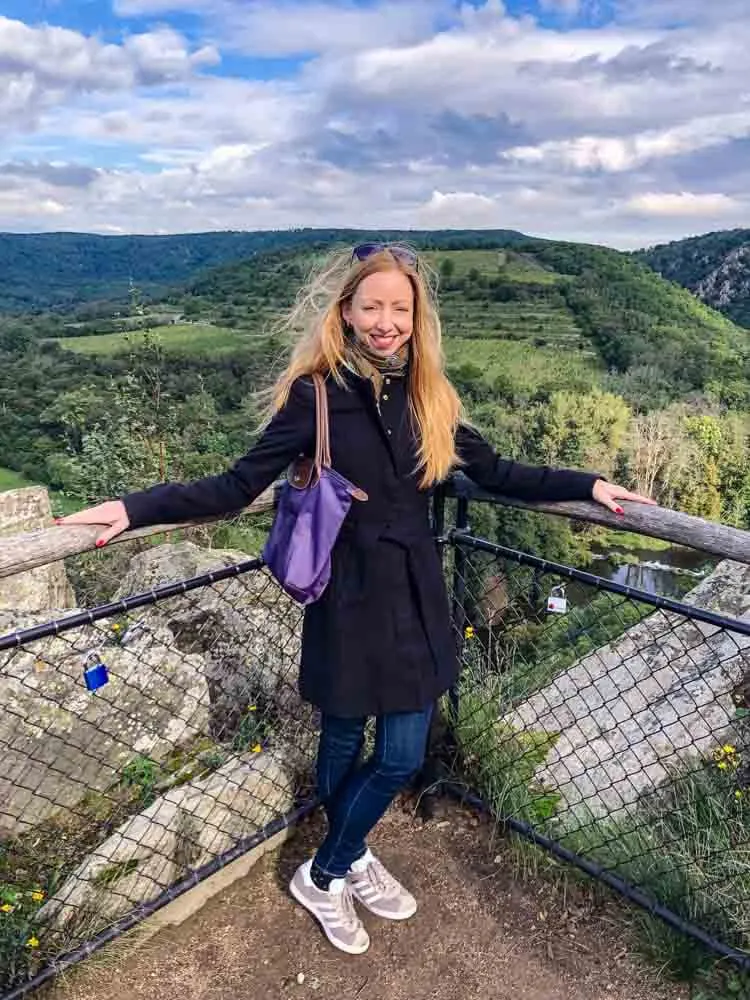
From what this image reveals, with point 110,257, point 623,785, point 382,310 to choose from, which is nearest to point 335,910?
point 382,310

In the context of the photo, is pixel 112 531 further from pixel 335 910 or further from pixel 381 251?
pixel 335 910

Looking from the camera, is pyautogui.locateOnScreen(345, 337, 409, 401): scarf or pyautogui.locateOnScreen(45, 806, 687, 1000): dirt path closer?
pyautogui.locateOnScreen(345, 337, 409, 401): scarf

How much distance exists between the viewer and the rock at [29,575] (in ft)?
14.9

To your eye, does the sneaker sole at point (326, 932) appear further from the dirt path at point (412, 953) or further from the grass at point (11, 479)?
the grass at point (11, 479)

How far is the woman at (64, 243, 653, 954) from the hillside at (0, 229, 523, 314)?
64.5 m

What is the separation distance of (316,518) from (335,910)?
131 centimetres

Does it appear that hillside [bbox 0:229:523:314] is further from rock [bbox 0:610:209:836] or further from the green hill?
rock [bbox 0:610:209:836]

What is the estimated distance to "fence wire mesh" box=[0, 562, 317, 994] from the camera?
2.28 meters

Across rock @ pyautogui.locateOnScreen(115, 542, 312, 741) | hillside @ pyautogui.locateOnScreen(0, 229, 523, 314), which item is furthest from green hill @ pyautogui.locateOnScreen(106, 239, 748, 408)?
rock @ pyautogui.locateOnScreen(115, 542, 312, 741)

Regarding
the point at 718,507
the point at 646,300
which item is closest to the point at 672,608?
the point at 718,507

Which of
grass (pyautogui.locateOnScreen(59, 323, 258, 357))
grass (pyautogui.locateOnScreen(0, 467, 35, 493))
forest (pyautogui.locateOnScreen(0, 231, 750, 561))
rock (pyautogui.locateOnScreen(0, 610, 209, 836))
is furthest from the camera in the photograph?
grass (pyautogui.locateOnScreen(59, 323, 258, 357))

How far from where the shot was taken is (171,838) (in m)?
2.51

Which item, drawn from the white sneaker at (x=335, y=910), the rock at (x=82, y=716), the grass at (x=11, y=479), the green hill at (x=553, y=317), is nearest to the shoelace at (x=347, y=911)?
the white sneaker at (x=335, y=910)

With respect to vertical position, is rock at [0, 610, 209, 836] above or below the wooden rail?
below
